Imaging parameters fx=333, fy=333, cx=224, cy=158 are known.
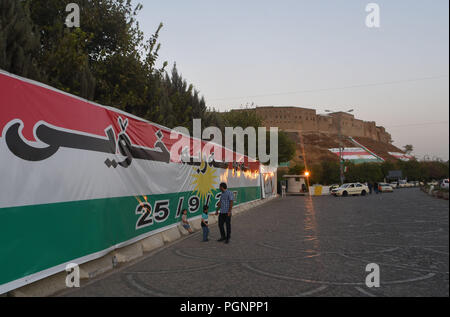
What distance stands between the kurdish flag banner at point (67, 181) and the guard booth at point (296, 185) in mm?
42229

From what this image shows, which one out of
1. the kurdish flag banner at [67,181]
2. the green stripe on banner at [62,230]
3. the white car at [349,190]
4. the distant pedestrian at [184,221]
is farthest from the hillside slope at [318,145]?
the green stripe on banner at [62,230]

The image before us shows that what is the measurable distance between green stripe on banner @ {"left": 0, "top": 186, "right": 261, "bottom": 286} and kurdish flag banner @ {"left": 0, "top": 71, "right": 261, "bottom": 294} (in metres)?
0.01

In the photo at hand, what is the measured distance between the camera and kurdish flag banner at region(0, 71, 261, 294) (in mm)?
4832

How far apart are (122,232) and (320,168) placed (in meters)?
91.2

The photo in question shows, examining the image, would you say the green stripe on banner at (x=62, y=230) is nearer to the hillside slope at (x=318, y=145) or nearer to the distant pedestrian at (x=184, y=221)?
the distant pedestrian at (x=184, y=221)

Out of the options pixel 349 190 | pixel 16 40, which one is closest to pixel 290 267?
pixel 16 40

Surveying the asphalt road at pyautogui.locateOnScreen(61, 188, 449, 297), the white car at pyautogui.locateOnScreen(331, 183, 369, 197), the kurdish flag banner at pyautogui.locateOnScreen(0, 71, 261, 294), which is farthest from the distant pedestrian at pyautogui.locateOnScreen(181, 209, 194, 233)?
the white car at pyautogui.locateOnScreen(331, 183, 369, 197)

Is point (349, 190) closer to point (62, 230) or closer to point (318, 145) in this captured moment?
point (62, 230)

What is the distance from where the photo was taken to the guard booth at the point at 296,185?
50.5 metres

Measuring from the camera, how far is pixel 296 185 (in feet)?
168

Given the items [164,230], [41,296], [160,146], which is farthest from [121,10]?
[41,296]

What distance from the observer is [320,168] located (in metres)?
94.1

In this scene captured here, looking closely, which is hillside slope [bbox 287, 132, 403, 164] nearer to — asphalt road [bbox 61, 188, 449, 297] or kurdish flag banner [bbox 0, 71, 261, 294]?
asphalt road [bbox 61, 188, 449, 297]

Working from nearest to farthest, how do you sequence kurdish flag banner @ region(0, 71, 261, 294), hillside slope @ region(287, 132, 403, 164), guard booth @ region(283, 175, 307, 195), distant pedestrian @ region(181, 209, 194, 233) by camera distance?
1. kurdish flag banner @ region(0, 71, 261, 294)
2. distant pedestrian @ region(181, 209, 194, 233)
3. guard booth @ region(283, 175, 307, 195)
4. hillside slope @ region(287, 132, 403, 164)
